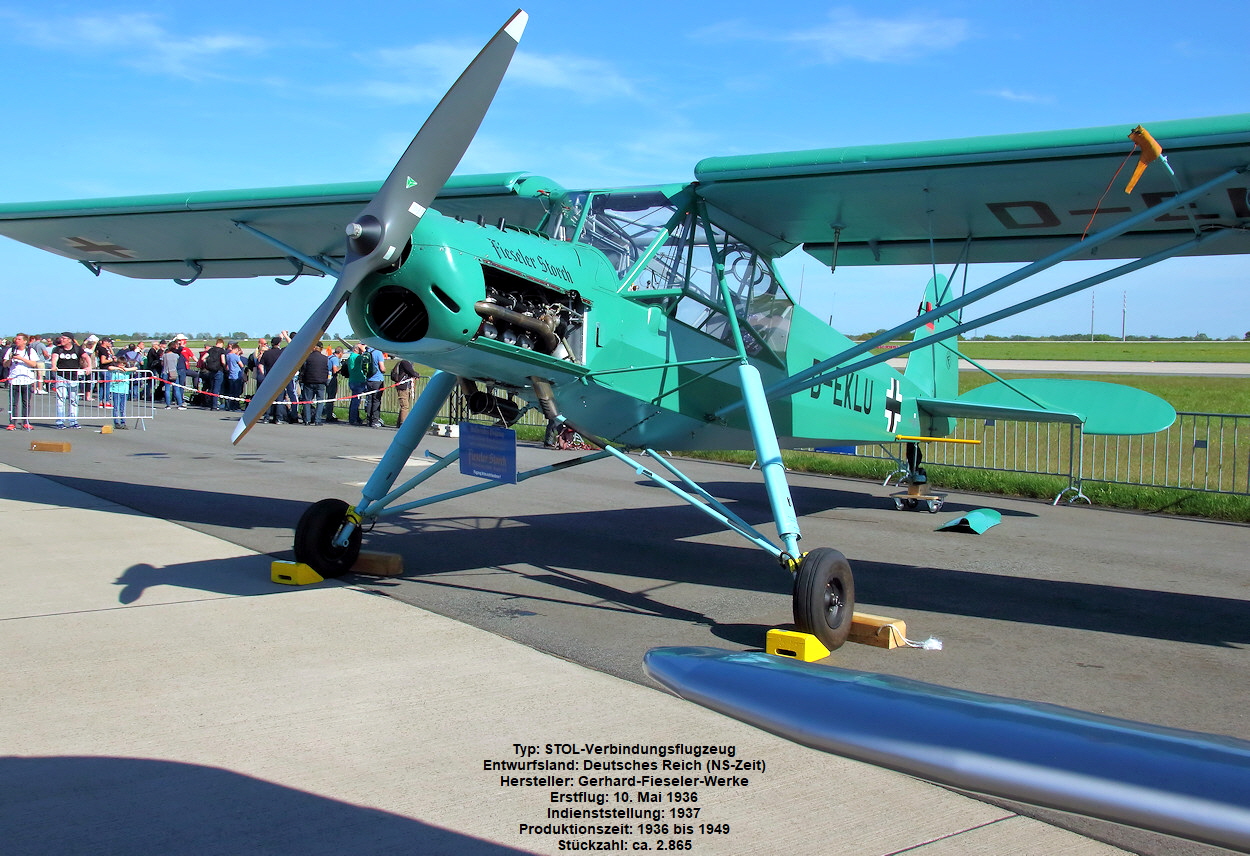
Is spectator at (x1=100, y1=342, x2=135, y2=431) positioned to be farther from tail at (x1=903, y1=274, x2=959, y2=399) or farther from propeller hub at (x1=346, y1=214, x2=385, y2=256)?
propeller hub at (x1=346, y1=214, x2=385, y2=256)

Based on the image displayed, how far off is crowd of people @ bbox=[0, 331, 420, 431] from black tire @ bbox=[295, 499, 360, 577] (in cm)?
1040

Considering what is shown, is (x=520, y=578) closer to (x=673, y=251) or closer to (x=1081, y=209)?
(x=673, y=251)

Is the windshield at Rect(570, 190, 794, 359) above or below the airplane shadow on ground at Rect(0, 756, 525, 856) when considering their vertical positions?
above

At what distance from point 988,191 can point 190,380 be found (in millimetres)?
31077

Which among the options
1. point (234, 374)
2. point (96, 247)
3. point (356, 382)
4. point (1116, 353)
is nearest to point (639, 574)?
point (96, 247)

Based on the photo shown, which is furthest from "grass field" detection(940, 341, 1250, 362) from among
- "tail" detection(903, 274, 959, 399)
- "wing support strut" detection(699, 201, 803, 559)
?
"wing support strut" detection(699, 201, 803, 559)

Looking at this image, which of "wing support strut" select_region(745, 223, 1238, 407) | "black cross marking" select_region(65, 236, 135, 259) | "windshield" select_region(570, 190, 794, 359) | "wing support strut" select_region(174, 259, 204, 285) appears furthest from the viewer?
"wing support strut" select_region(174, 259, 204, 285)

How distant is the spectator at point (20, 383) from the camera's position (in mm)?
20859

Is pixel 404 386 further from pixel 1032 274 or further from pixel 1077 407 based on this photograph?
pixel 1032 274

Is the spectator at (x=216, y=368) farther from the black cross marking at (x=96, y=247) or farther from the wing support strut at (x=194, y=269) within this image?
the black cross marking at (x=96, y=247)

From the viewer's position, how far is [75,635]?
5.55 m

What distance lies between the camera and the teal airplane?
Answer: 210 inches

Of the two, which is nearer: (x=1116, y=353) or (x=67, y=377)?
(x=67, y=377)

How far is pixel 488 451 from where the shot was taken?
6.68 m
